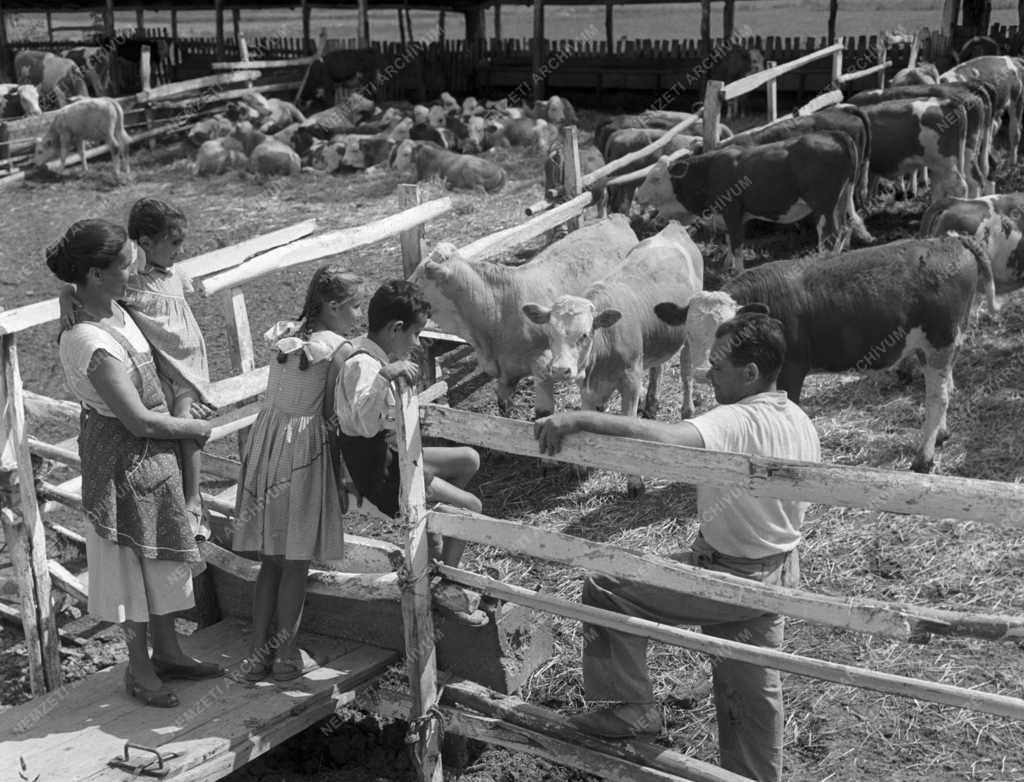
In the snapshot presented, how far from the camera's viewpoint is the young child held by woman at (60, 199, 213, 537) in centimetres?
464

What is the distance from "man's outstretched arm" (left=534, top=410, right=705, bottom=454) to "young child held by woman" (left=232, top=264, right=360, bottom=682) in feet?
3.00

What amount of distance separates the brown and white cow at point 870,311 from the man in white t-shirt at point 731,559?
3099mm

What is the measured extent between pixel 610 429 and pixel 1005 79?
12454 mm

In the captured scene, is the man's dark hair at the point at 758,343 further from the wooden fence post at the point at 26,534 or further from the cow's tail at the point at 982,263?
the cow's tail at the point at 982,263

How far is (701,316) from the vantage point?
7.21 metres

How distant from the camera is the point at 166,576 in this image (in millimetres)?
4492

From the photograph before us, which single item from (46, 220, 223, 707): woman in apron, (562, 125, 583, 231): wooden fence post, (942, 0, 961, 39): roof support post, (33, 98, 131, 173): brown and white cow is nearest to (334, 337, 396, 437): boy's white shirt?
(46, 220, 223, 707): woman in apron

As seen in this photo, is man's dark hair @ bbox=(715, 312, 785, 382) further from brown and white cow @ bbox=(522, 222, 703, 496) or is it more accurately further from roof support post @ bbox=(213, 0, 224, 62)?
roof support post @ bbox=(213, 0, 224, 62)

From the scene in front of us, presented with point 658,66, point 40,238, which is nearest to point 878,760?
point 40,238

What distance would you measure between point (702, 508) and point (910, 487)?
87 centimetres

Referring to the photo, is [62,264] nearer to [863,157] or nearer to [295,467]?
[295,467]

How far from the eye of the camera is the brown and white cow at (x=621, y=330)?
719 centimetres

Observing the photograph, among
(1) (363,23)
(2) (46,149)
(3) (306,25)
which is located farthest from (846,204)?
(3) (306,25)

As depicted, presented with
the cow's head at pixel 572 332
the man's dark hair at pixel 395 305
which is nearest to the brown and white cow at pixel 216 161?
the cow's head at pixel 572 332
